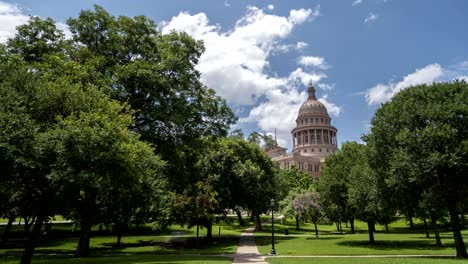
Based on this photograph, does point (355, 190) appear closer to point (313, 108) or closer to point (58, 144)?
point (58, 144)

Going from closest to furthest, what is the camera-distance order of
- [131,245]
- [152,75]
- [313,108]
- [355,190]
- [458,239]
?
[458,239]
[152,75]
[355,190]
[131,245]
[313,108]

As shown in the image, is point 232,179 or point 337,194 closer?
point 337,194

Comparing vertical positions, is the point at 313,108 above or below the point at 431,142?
above

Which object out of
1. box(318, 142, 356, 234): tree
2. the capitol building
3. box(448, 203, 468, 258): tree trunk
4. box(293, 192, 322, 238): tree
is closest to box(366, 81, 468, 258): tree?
box(448, 203, 468, 258): tree trunk

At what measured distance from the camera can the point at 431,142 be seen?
869 inches

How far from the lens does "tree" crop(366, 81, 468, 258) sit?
71.4 ft

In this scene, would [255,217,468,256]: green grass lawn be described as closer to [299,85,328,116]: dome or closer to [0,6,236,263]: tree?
[0,6,236,263]: tree

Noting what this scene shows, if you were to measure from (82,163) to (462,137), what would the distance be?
21.2 meters

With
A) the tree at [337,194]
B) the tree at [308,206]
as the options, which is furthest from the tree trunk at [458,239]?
the tree at [308,206]

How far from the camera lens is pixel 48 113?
1848 centimetres

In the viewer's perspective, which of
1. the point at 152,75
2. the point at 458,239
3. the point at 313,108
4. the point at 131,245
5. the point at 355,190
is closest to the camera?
the point at 458,239

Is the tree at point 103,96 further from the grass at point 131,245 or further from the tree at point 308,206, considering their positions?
the tree at point 308,206

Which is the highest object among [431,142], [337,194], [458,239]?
[431,142]

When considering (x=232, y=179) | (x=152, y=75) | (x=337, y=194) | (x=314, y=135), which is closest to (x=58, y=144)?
(x=152, y=75)
